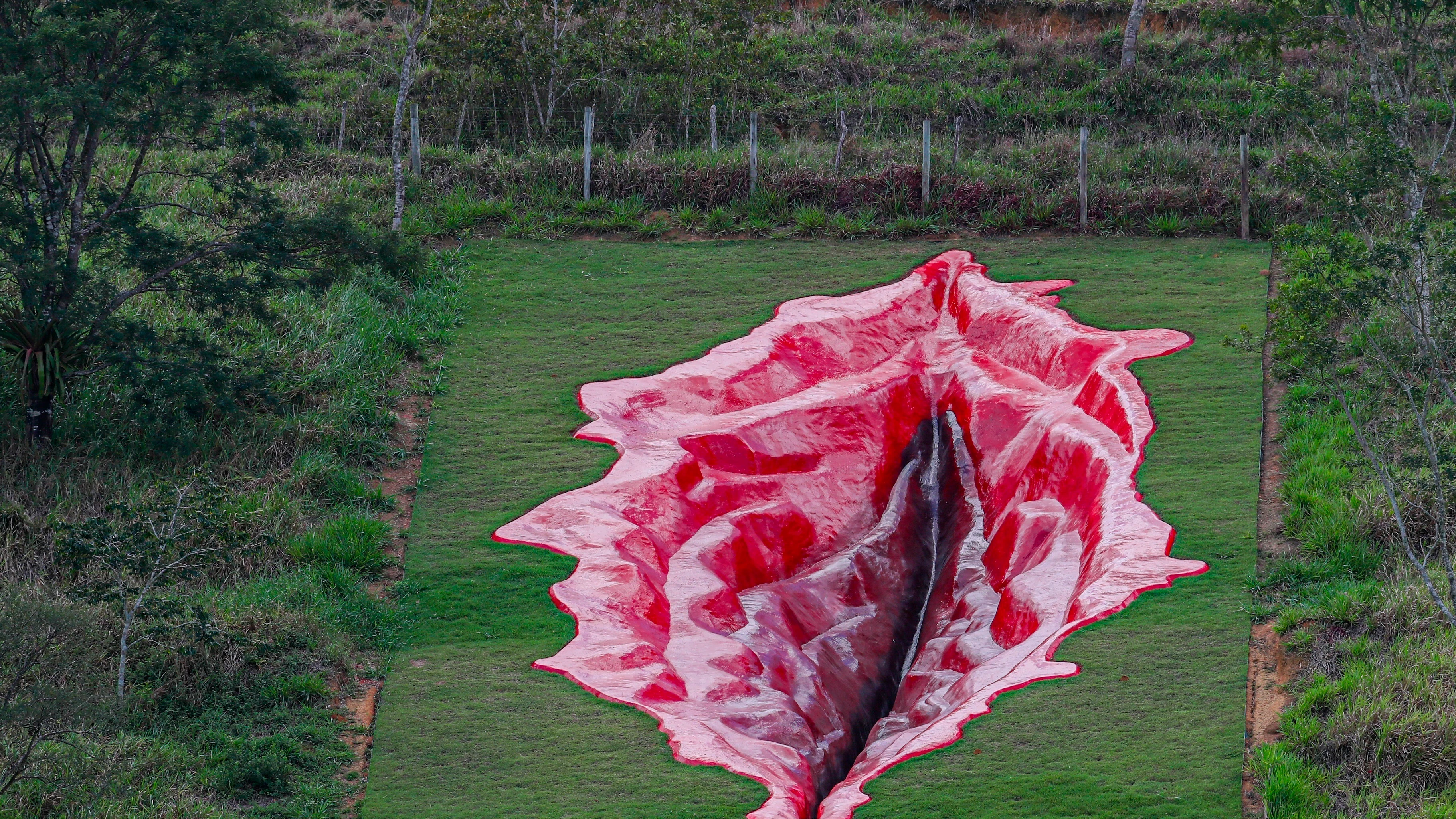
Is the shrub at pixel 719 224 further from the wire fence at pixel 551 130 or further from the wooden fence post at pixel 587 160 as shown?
the wire fence at pixel 551 130

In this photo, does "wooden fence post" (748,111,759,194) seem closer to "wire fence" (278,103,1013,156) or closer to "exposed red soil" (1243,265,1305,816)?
"wire fence" (278,103,1013,156)

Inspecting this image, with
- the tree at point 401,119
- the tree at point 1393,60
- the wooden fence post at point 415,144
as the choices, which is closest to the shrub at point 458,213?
the tree at point 401,119

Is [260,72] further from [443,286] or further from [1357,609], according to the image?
[1357,609]

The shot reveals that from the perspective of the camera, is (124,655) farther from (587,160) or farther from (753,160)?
(753,160)

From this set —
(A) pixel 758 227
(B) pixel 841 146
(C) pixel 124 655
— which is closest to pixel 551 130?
(A) pixel 758 227

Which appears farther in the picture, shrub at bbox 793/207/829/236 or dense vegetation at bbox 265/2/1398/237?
dense vegetation at bbox 265/2/1398/237

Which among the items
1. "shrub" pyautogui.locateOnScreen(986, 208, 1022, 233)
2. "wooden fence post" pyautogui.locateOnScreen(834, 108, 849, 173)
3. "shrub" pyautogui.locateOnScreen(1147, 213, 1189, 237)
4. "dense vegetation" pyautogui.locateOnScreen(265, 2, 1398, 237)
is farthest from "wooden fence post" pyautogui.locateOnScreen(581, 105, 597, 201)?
"shrub" pyautogui.locateOnScreen(1147, 213, 1189, 237)
